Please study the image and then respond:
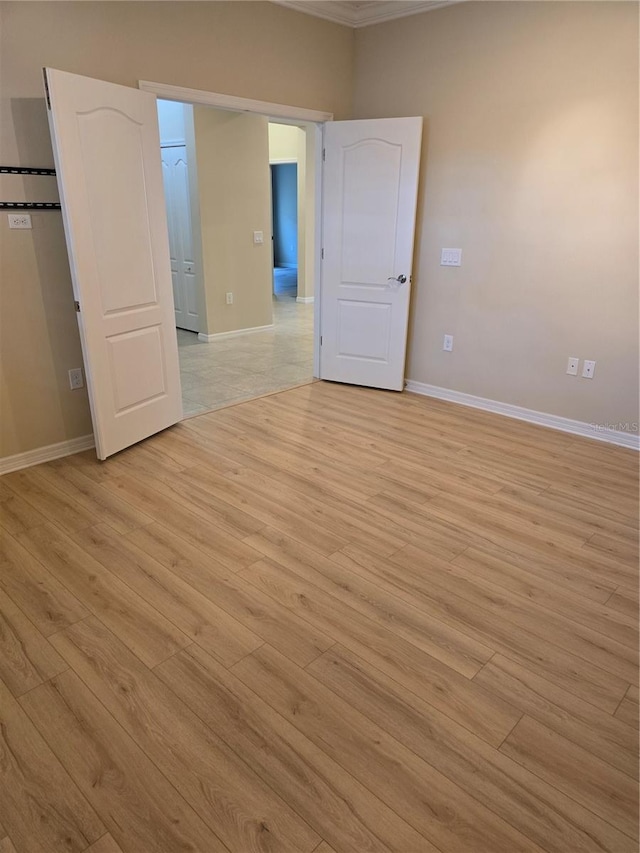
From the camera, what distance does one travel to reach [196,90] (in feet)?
11.5

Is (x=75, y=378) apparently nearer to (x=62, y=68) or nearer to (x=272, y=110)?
(x=62, y=68)

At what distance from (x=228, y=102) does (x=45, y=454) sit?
2.64m

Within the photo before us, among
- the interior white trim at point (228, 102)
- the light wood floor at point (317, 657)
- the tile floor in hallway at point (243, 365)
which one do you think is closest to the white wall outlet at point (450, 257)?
the interior white trim at point (228, 102)

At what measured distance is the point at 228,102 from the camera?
146 inches

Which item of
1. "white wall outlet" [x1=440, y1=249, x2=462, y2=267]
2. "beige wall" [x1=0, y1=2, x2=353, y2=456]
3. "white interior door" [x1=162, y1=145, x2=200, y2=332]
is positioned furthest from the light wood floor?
"white interior door" [x1=162, y1=145, x2=200, y2=332]

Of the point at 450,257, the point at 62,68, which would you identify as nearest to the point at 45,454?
the point at 62,68

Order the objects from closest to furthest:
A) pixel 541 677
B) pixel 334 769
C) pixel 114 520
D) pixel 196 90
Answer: pixel 334 769 < pixel 541 677 < pixel 114 520 < pixel 196 90

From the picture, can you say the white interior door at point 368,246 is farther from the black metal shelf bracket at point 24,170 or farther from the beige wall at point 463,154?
the black metal shelf bracket at point 24,170

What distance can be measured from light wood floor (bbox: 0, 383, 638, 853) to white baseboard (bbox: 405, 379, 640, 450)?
1.53 feet

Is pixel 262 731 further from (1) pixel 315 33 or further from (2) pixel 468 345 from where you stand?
(1) pixel 315 33

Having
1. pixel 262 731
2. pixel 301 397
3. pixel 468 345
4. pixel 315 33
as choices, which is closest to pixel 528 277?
pixel 468 345

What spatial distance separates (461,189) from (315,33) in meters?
1.64

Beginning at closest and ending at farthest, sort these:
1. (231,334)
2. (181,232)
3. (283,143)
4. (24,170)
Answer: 1. (24,170)
2. (181,232)
3. (231,334)
4. (283,143)

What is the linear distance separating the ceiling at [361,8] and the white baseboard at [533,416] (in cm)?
279
